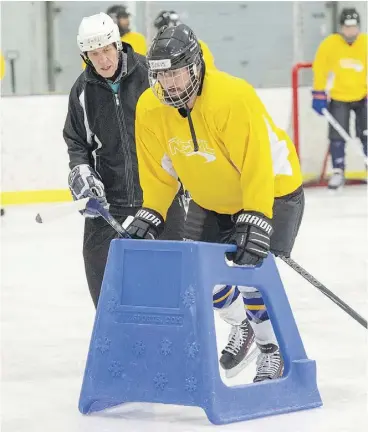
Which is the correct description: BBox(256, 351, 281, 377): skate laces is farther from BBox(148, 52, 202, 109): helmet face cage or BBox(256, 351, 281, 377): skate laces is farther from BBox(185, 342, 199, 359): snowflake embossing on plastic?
BBox(148, 52, 202, 109): helmet face cage

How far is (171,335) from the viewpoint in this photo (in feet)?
9.20

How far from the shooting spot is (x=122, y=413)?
295 cm

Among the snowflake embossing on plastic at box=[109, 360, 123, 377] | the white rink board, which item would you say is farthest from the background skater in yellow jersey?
the white rink board

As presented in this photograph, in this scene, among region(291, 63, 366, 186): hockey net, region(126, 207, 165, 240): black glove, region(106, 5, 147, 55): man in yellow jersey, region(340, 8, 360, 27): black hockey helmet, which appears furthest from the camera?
region(291, 63, 366, 186): hockey net

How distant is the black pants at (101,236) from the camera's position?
3.50m

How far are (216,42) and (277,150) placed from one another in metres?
6.19

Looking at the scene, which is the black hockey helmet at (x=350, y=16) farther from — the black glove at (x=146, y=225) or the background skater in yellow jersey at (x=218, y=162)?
the black glove at (x=146, y=225)

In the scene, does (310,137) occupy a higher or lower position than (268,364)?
lower

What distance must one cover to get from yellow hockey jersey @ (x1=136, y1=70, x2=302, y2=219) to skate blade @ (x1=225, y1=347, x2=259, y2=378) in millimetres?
458

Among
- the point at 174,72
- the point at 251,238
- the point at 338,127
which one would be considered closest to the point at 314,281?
the point at 251,238

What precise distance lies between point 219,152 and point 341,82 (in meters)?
5.79

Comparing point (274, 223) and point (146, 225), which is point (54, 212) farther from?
point (274, 223)

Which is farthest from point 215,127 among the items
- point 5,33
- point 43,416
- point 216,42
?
point 216,42

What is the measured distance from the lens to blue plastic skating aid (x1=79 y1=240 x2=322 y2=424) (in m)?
2.77
